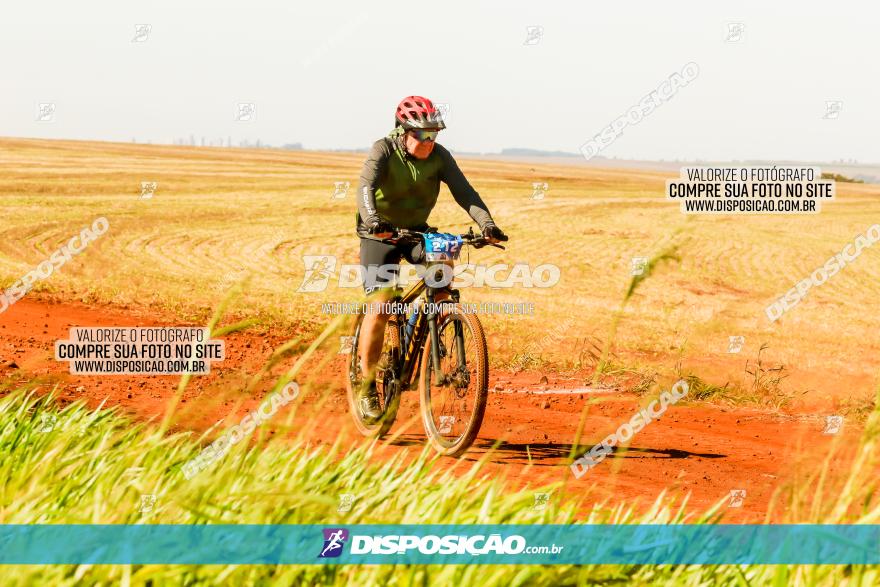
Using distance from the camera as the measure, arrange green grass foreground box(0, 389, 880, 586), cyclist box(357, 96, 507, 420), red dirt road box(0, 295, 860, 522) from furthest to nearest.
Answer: cyclist box(357, 96, 507, 420) < red dirt road box(0, 295, 860, 522) < green grass foreground box(0, 389, 880, 586)

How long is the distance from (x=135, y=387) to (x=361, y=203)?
2.77m

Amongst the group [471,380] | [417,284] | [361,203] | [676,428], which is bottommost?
[676,428]

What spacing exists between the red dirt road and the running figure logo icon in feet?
6.98

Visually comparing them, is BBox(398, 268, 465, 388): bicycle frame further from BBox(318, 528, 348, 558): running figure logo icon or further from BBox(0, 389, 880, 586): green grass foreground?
BBox(318, 528, 348, 558): running figure logo icon

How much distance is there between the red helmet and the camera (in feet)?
19.4

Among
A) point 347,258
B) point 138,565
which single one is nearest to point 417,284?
point 138,565

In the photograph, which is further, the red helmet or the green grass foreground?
the red helmet

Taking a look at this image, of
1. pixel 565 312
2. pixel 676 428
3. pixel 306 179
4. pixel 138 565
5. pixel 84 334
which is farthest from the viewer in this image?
pixel 306 179

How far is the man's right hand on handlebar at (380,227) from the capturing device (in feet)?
19.3

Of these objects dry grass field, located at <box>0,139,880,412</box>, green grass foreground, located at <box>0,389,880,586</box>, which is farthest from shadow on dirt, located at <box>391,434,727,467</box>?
green grass foreground, located at <box>0,389,880,586</box>

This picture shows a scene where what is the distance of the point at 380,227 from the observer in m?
5.88

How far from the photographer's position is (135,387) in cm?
751

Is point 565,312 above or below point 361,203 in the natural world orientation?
below

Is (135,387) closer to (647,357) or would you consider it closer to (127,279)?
(647,357)
